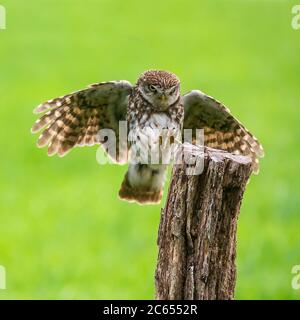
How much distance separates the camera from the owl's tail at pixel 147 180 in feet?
28.3

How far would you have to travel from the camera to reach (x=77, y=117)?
8.69m

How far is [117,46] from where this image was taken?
26156 millimetres

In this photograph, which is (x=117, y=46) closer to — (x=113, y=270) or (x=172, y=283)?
(x=113, y=270)

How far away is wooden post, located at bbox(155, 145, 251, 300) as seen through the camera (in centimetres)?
632

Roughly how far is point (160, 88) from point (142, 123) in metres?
0.36

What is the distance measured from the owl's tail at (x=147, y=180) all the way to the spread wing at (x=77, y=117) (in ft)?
1.30

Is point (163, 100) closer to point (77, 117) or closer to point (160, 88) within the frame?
point (160, 88)
